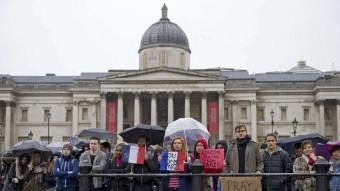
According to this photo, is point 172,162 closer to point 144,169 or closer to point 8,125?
point 144,169

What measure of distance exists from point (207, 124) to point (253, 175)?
54756mm

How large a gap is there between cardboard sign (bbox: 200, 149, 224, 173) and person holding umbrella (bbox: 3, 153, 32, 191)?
4.28 metres

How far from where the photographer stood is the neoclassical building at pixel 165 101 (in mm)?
64938

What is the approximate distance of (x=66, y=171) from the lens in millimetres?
12383

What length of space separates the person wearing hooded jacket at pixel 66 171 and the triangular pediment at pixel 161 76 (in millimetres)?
52352

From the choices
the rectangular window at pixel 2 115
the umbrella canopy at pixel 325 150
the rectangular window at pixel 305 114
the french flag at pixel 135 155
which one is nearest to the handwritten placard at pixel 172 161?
the french flag at pixel 135 155

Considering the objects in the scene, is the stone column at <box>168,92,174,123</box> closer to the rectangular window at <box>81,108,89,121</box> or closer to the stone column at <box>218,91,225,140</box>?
the stone column at <box>218,91,225,140</box>

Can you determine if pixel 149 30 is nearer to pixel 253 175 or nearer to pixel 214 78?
pixel 214 78

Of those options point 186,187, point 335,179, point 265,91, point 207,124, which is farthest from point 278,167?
point 265,91

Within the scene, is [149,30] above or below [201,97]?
above

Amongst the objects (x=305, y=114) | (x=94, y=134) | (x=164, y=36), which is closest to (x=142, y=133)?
(x=94, y=134)

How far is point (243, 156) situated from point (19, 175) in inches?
204

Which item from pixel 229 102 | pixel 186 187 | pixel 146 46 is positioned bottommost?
pixel 186 187

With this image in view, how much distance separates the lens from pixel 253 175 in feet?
31.3
